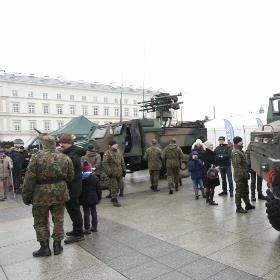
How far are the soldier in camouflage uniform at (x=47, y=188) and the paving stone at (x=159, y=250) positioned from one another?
1.22 metres

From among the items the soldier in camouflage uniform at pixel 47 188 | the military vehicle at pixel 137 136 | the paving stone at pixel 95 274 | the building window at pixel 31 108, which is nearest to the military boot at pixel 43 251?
the soldier in camouflage uniform at pixel 47 188

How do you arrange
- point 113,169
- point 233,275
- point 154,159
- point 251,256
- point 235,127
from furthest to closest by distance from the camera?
point 235,127
point 154,159
point 113,169
point 251,256
point 233,275

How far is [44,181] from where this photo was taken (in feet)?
16.1

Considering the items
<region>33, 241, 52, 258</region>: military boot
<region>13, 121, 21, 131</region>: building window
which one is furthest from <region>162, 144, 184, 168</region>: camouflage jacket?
<region>13, 121, 21, 131</region>: building window

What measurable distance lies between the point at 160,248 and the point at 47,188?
1.74 meters

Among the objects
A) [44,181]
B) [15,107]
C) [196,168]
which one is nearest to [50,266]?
[44,181]

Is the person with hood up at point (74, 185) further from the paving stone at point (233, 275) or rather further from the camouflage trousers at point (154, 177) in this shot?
the camouflage trousers at point (154, 177)

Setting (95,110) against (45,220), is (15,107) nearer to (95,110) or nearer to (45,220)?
(95,110)

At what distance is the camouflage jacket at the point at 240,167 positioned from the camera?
684 cm

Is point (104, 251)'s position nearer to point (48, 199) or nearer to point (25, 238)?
point (48, 199)

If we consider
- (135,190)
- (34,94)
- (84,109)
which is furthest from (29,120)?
(135,190)

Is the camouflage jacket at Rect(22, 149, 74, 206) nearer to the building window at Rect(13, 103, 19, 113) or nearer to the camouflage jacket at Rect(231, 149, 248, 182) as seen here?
the camouflage jacket at Rect(231, 149, 248, 182)

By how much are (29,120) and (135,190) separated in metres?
60.5

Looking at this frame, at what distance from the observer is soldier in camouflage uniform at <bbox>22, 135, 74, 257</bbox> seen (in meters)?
4.87
